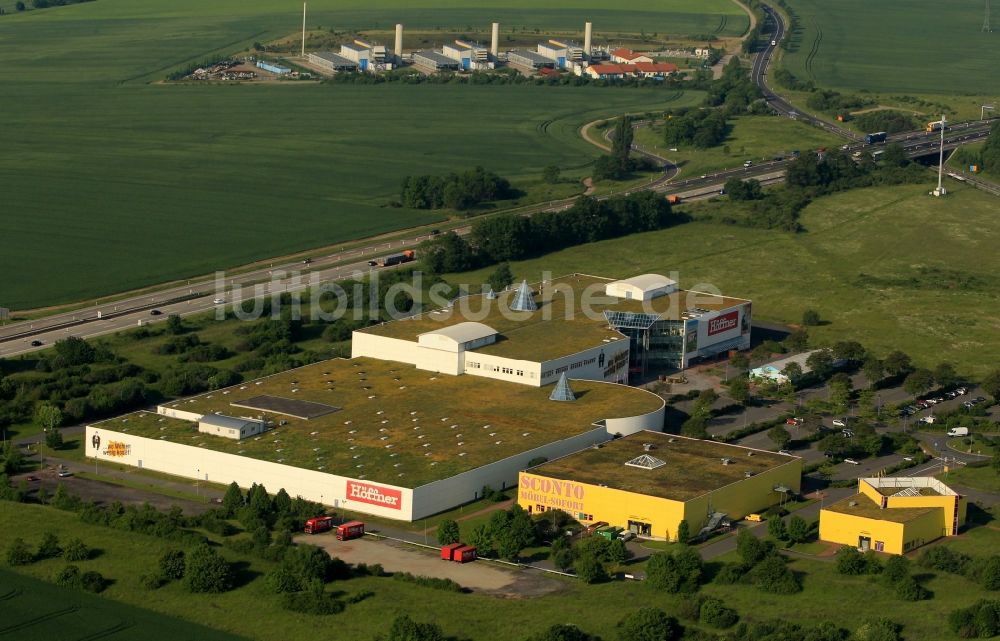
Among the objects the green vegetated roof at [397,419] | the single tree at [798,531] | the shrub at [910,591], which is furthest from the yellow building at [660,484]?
the shrub at [910,591]

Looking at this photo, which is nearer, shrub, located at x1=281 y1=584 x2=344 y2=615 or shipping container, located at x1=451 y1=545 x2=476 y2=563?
shrub, located at x1=281 y1=584 x2=344 y2=615

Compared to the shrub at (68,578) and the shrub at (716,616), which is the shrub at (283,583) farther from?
the shrub at (716,616)

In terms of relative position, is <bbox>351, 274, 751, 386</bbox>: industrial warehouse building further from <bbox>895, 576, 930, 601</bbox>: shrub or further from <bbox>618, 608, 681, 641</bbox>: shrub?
<bbox>618, 608, 681, 641</bbox>: shrub

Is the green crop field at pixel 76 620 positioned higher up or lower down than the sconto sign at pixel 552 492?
lower down

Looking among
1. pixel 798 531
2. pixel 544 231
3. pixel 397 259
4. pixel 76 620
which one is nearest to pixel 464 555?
pixel 798 531

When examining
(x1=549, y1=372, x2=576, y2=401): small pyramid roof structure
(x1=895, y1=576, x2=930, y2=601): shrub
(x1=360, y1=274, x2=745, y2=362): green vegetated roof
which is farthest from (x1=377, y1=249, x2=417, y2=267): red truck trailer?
(x1=895, y1=576, x2=930, y2=601): shrub

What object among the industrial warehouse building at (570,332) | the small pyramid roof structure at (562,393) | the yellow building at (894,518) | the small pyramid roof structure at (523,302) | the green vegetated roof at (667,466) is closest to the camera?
the yellow building at (894,518)

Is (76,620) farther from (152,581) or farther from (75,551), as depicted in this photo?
(75,551)
